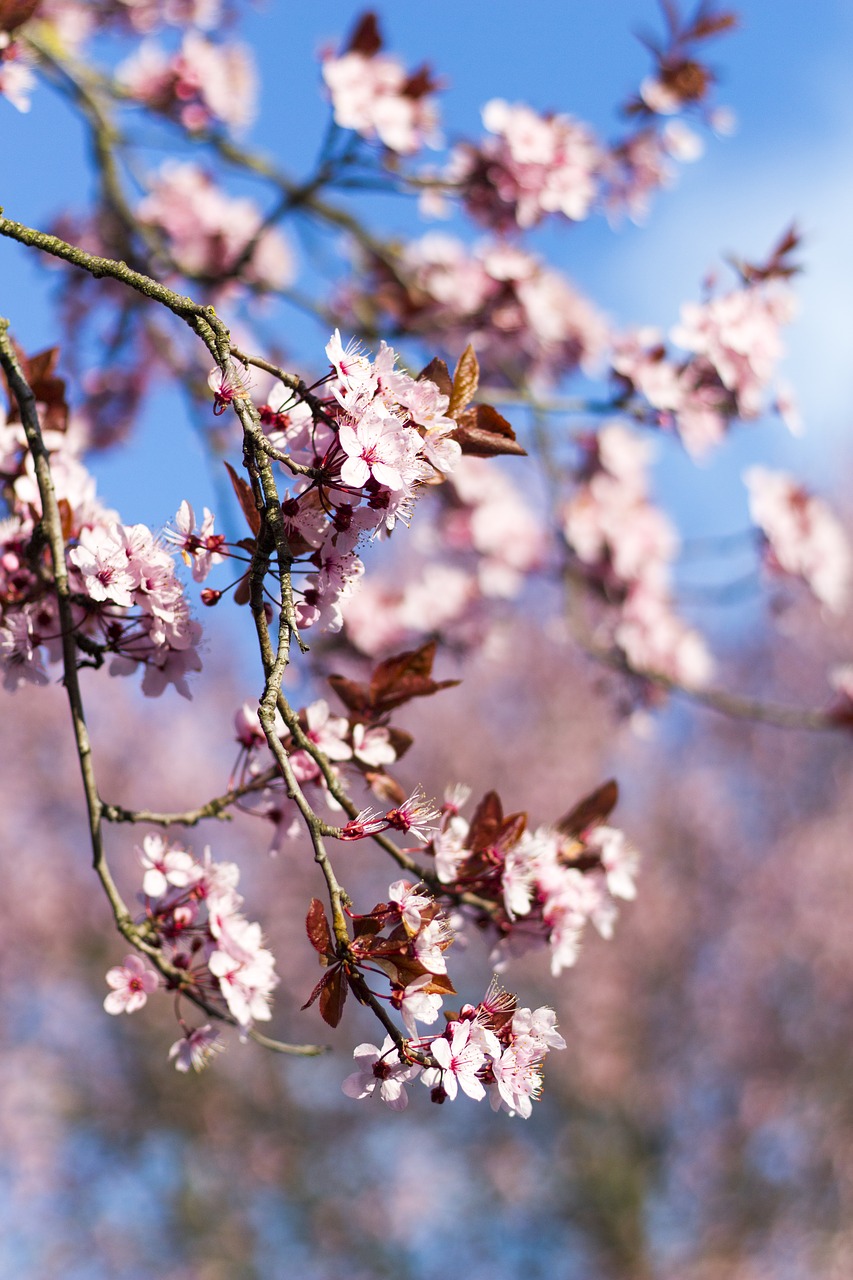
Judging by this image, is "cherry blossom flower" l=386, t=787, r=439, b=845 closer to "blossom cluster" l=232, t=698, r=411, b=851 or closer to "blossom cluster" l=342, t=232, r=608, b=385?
"blossom cluster" l=232, t=698, r=411, b=851

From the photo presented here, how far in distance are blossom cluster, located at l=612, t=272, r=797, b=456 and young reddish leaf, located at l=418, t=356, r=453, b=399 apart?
60.7 inches

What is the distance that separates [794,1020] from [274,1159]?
17.4 ft

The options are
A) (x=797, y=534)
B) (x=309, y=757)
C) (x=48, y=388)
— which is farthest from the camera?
(x=797, y=534)

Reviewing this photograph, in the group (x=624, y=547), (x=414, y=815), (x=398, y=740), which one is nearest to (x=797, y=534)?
(x=624, y=547)

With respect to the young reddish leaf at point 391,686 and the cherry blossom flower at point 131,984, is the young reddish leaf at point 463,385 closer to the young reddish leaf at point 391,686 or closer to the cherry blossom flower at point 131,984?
the young reddish leaf at point 391,686

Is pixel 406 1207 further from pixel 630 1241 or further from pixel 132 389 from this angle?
pixel 132 389

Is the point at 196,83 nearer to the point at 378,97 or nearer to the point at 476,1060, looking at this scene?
the point at 378,97

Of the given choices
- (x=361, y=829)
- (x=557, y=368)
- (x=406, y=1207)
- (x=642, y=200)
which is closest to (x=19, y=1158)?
(x=406, y=1207)

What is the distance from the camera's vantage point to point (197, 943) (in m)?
1.46

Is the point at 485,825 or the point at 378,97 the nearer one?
the point at 485,825

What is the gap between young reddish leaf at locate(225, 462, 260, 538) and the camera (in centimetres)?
128

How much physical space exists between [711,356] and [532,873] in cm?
172

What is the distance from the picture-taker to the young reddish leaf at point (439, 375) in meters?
1.29

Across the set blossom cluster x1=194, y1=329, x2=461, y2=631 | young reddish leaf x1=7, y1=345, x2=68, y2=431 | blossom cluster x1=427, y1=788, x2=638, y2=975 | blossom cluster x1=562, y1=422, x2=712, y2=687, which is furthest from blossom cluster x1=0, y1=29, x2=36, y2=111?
blossom cluster x1=562, y1=422, x2=712, y2=687
